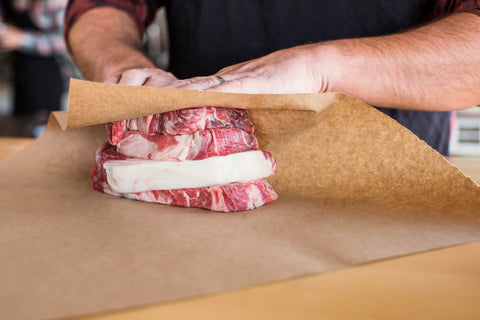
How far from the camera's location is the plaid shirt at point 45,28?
14.2ft

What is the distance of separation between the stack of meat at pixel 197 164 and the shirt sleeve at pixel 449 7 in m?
0.77

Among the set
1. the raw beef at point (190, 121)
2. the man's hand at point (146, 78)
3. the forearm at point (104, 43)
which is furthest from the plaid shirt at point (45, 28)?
the raw beef at point (190, 121)

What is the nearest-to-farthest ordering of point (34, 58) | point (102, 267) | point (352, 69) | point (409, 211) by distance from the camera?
point (102, 267) → point (409, 211) → point (352, 69) → point (34, 58)

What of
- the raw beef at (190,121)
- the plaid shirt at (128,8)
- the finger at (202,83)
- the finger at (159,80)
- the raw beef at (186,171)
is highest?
the plaid shirt at (128,8)

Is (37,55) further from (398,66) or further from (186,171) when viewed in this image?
(398,66)

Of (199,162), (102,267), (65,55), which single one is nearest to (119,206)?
(199,162)

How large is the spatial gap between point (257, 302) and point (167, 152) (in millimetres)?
563

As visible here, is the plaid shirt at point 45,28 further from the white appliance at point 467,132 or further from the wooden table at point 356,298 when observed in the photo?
the wooden table at point 356,298

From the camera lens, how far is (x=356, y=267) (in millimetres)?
617

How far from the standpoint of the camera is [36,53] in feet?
15.4

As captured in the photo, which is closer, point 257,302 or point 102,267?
point 257,302

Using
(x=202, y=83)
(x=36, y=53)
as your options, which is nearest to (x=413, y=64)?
(x=202, y=83)

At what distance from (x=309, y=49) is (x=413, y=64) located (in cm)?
31

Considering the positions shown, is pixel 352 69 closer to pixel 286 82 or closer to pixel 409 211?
pixel 286 82
